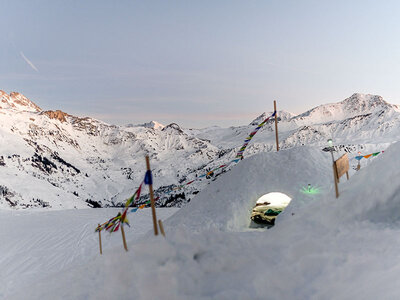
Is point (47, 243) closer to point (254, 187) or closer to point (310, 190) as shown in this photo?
point (254, 187)

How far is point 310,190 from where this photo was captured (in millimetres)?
14203

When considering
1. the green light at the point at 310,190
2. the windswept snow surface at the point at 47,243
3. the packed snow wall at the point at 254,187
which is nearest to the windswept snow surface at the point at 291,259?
the green light at the point at 310,190

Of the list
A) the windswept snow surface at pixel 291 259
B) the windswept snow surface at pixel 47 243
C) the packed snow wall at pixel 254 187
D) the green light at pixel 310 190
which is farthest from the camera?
the windswept snow surface at pixel 47 243

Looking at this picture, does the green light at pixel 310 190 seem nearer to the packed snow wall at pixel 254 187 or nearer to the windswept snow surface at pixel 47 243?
the packed snow wall at pixel 254 187

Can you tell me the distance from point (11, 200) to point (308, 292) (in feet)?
449

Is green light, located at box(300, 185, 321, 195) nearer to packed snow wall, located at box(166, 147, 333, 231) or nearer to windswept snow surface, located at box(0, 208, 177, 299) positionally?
packed snow wall, located at box(166, 147, 333, 231)

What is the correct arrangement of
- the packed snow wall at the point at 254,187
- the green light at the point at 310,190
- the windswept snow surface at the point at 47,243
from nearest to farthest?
the green light at the point at 310,190
the packed snow wall at the point at 254,187
the windswept snow surface at the point at 47,243

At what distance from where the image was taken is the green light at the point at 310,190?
1395 cm

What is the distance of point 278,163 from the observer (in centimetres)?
1664

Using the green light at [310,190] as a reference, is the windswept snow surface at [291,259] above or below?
below

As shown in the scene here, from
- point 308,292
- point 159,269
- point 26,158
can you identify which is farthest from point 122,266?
point 26,158

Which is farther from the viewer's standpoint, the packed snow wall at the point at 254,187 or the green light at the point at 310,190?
the packed snow wall at the point at 254,187

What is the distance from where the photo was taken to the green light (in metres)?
13.9

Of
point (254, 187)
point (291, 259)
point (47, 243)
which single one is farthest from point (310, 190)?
point (47, 243)
